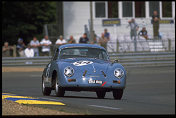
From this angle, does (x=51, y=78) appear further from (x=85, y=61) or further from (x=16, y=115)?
(x=16, y=115)

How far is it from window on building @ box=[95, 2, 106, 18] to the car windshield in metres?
20.4

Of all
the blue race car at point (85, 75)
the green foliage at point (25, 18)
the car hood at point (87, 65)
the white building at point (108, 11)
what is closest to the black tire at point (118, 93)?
the blue race car at point (85, 75)

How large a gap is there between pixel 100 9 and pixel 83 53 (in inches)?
821

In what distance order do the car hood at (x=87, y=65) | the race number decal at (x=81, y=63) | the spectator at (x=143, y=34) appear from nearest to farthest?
the car hood at (x=87, y=65) < the race number decal at (x=81, y=63) < the spectator at (x=143, y=34)

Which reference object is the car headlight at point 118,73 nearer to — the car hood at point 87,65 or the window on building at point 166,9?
the car hood at point 87,65

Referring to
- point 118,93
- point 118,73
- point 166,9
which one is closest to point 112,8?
point 166,9

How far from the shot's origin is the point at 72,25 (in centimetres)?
3316

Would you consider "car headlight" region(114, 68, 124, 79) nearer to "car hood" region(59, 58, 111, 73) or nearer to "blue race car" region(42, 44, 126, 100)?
"blue race car" region(42, 44, 126, 100)

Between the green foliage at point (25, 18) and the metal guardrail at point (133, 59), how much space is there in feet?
66.6

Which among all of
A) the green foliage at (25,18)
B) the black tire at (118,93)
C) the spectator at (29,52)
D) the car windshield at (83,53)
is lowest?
the black tire at (118,93)

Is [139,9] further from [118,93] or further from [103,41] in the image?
[118,93]

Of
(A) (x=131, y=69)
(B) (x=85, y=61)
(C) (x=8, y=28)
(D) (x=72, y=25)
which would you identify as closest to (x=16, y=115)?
(B) (x=85, y=61)

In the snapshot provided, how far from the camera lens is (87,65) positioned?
11617 millimetres

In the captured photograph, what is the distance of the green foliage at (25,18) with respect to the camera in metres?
45.8
